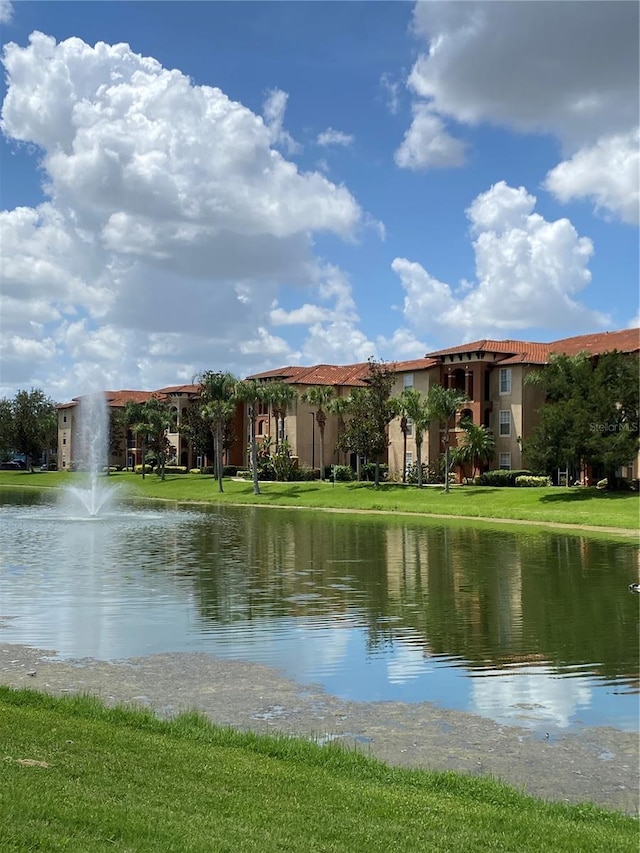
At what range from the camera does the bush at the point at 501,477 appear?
→ 77.8m

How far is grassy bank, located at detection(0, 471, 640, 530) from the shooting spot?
190ft

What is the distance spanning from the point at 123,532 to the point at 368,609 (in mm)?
26288

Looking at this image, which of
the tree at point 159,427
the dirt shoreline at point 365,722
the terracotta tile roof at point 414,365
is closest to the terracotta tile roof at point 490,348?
the terracotta tile roof at point 414,365

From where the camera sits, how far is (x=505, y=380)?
84500mm

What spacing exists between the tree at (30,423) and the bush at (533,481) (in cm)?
8798

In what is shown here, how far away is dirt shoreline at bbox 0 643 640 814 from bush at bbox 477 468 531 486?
62284mm

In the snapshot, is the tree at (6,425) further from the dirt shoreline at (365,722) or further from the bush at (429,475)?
the dirt shoreline at (365,722)

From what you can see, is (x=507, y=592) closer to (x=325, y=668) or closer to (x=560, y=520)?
(x=325, y=668)

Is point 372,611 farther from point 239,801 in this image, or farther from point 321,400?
point 321,400

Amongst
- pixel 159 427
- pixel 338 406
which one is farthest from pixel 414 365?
pixel 159 427

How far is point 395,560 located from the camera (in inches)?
1430

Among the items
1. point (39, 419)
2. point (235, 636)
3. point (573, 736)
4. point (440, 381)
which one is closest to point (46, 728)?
point (573, 736)

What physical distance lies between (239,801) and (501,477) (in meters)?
70.9

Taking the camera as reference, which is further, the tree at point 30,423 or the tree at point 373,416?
the tree at point 30,423
